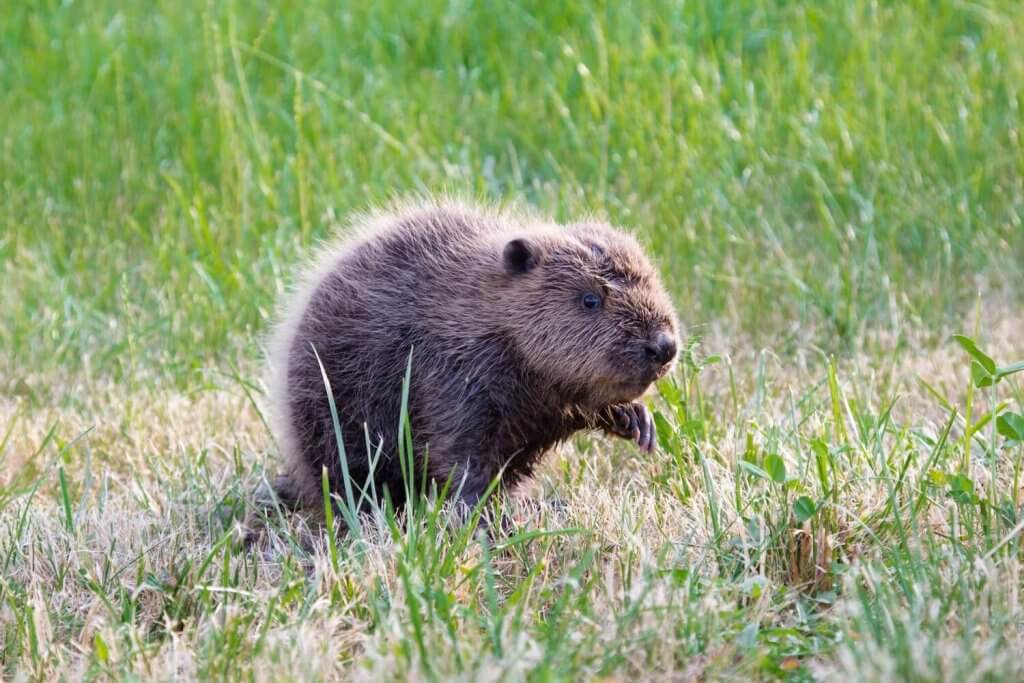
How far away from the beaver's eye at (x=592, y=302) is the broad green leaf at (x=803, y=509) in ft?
3.00

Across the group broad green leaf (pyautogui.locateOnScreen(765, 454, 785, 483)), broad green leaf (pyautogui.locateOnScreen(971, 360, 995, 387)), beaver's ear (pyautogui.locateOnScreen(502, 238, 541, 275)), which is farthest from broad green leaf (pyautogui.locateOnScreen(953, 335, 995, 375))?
beaver's ear (pyautogui.locateOnScreen(502, 238, 541, 275))

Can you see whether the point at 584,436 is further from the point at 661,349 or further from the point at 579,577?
the point at 579,577

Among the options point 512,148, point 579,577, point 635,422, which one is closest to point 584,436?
point 635,422

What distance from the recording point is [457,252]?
445 cm

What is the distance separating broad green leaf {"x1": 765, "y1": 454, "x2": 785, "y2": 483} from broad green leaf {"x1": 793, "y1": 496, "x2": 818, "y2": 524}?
117 mm

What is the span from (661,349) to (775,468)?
0.53 m

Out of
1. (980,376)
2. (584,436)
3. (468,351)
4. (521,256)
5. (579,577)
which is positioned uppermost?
(521,256)

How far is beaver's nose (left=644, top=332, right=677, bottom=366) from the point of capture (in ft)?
13.1

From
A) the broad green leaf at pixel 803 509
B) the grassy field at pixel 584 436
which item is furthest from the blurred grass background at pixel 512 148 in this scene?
the broad green leaf at pixel 803 509

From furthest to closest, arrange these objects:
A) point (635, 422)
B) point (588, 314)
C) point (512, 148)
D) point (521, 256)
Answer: point (512, 148) → point (635, 422) → point (521, 256) → point (588, 314)

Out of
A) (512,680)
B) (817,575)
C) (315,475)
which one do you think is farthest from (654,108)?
(512,680)

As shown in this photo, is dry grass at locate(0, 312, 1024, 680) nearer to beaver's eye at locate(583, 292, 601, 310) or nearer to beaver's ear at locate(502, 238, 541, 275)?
beaver's eye at locate(583, 292, 601, 310)

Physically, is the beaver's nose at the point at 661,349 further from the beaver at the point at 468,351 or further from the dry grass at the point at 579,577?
the dry grass at the point at 579,577

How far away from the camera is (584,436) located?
488 centimetres
